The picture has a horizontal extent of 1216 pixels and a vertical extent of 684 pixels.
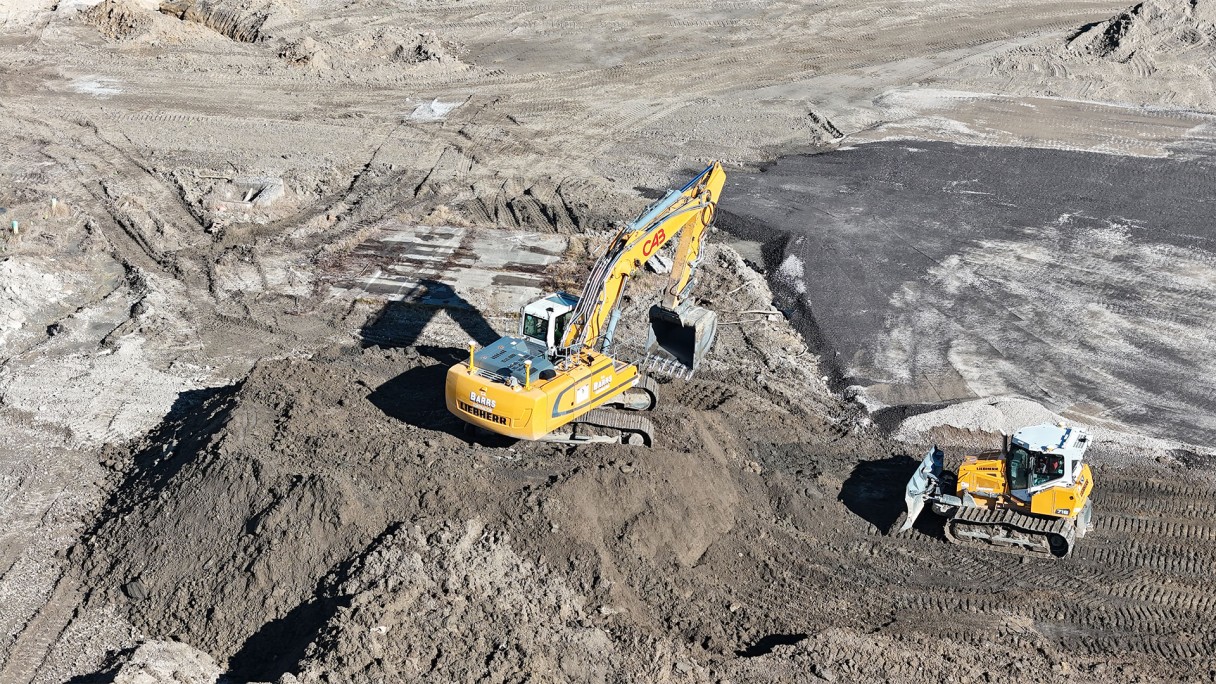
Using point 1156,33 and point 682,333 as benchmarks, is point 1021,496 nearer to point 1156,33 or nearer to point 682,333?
point 682,333

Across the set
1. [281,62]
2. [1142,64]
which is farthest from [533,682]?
[1142,64]

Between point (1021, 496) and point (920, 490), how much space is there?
1.24 meters

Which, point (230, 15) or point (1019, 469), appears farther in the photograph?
point (230, 15)

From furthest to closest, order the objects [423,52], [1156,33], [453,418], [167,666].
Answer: [1156,33], [423,52], [453,418], [167,666]

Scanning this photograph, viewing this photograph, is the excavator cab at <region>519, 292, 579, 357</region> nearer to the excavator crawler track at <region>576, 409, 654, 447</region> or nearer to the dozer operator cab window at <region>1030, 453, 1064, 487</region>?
the excavator crawler track at <region>576, 409, 654, 447</region>

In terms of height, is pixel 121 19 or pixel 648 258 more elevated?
pixel 648 258

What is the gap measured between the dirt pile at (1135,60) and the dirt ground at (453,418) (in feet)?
0.41

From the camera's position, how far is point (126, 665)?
10.9m

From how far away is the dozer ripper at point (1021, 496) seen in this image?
14055mm

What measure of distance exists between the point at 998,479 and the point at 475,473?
6.70m

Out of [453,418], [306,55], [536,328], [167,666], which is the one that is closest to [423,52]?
[306,55]

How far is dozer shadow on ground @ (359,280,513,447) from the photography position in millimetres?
16188

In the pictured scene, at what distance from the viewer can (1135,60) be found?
102ft

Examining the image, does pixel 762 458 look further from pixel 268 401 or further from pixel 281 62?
pixel 281 62
